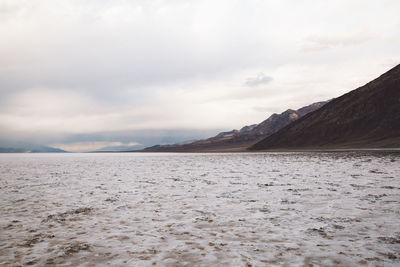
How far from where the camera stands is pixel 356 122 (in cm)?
13950

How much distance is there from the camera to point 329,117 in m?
162

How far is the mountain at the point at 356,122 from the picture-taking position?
120m

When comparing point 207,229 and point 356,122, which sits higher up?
point 356,122

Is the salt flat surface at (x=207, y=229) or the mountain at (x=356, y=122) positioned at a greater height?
the mountain at (x=356, y=122)

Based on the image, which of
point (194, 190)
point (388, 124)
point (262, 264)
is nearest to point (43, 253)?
point (262, 264)

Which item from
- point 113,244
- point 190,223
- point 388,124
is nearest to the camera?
point 113,244

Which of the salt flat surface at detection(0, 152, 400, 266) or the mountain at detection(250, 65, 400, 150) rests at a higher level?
the mountain at detection(250, 65, 400, 150)

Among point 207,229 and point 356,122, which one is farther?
point 356,122

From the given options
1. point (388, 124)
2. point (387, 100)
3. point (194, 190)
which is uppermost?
point (387, 100)

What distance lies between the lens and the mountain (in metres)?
120

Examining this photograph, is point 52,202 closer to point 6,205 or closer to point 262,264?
point 6,205

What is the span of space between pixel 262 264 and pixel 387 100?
16462 cm

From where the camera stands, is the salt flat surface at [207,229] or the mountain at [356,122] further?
the mountain at [356,122]

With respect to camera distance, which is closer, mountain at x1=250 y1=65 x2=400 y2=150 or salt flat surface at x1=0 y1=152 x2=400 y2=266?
salt flat surface at x1=0 y1=152 x2=400 y2=266
